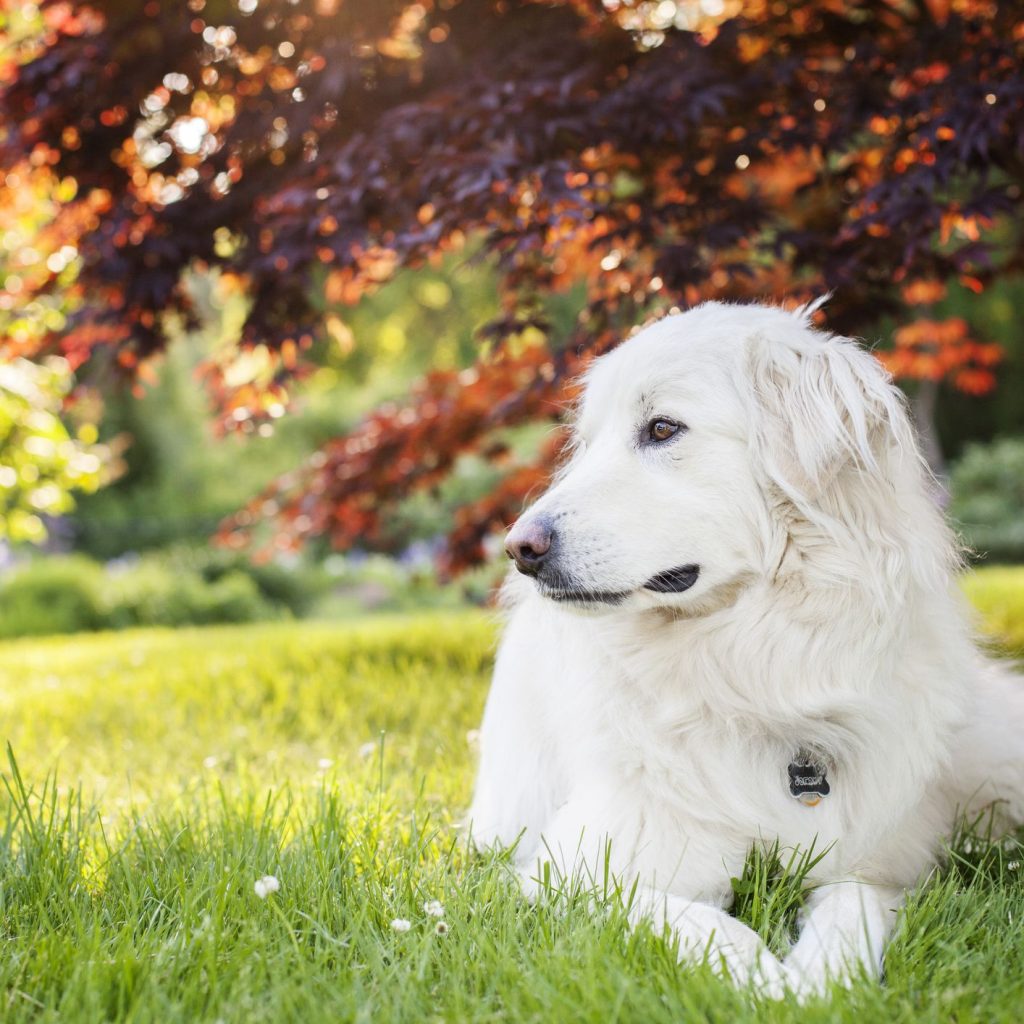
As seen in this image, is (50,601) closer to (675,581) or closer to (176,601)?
(176,601)

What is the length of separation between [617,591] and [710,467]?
1.11ft

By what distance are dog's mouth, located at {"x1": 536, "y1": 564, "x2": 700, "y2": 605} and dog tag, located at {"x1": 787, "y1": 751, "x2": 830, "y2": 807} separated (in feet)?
1.44

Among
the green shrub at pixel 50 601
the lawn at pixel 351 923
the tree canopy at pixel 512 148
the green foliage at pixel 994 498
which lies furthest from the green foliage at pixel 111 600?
the green foliage at pixel 994 498

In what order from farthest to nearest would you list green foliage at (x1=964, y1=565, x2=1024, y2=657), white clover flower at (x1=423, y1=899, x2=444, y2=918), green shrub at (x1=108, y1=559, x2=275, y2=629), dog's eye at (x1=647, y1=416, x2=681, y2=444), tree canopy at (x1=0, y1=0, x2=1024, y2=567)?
green shrub at (x1=108, y1=559, x2=275, y2=629), green foliage at (x1=964, y1=565, x2=1024, y2=657), tree canopy at (x1=0, y1=0, x2=1024, y2=567), dog's eye at (x1=647, y1=416, x2=681, y2=444), white clover flower at (x1=423, y1=899, x2=444, y2=918)

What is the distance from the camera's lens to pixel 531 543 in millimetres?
2084

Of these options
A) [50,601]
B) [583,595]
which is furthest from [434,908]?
[50,601]

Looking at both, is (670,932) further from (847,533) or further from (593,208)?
(593,208)

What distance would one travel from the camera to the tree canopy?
3217mm

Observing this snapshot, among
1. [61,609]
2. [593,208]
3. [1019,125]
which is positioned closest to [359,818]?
[593,208]

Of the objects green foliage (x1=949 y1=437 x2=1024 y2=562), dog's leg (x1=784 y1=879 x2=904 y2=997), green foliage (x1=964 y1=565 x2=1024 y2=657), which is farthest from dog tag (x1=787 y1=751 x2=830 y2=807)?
green foliage (x1=949 y1=437 x2=1024 y2=562)

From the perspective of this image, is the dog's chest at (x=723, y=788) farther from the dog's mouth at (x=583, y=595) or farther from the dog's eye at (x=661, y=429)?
the dog's eye at (x=661, y=429)

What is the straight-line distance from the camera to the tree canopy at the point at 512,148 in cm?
322

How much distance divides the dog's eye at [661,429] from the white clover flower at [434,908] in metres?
1.05

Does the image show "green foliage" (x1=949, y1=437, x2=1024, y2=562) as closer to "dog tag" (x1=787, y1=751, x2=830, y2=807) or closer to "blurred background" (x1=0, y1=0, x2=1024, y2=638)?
"blurred background" (x1=0, y1=0, x2=1024, y2=638)
